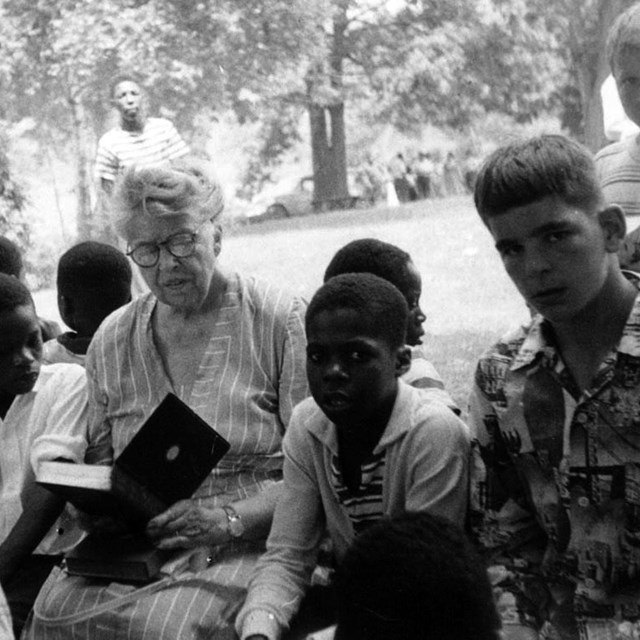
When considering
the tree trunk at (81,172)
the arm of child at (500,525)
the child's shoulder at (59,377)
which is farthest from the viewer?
the tree trunk at (81,172)

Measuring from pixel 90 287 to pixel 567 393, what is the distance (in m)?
2.23

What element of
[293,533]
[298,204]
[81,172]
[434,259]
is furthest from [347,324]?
[81,172]

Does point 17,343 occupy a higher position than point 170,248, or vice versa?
point 170,248

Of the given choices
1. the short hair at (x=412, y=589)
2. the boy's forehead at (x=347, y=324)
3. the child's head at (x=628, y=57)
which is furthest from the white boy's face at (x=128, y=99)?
the short hair at (x=412, y=589)

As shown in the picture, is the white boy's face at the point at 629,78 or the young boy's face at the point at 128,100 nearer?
the white boy's face at the point at 629,78

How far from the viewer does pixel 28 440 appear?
3.23 m

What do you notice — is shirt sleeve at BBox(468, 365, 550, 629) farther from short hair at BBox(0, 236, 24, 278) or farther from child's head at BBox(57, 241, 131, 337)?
short hair at BBox(0, 236, 24, 278)

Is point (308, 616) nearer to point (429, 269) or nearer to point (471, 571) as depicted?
point (471, 571)

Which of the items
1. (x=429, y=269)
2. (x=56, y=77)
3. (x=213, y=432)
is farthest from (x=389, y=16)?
(x=213, y=432)

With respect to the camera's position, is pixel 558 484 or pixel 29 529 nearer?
pixel 558 484

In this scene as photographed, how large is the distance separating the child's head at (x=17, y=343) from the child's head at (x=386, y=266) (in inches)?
33.7

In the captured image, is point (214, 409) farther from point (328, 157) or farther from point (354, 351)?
point (328, 157)

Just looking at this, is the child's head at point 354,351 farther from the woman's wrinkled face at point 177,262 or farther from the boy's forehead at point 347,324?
the woman's wrinkled face at point 177,262

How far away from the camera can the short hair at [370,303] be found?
96.8 inches
